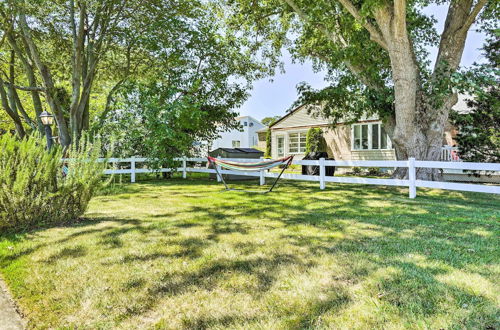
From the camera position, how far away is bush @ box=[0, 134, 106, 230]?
4.33 meters

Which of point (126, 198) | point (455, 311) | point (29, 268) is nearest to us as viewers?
point (455, 311)

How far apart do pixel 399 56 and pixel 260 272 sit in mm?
7387

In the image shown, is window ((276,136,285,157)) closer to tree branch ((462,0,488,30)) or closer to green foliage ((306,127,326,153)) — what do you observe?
green foliage ((306,127,326,153))

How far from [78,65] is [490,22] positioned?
13662 mm

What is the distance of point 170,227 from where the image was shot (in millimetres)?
4465

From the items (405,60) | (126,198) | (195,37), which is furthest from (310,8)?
(126,198)

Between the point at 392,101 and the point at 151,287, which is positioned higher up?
the point at 392,101

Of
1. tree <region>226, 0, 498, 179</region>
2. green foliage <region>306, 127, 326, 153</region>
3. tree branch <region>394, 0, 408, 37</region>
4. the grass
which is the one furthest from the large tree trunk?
green foliage <region>306, 127, 326, 153</region>

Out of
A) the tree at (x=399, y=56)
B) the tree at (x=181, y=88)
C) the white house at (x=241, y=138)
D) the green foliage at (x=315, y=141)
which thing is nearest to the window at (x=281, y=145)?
the green foliage at (x=315, y=141)

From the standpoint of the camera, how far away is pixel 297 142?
21312 millimetres

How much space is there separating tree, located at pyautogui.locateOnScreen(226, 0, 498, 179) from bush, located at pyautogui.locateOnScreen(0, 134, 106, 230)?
6387 mm

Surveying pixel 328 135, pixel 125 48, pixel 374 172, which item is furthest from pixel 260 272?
pixel 328 135

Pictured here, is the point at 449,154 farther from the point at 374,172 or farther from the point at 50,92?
the point at 50,92

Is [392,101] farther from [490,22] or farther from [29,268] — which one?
[29,268]
